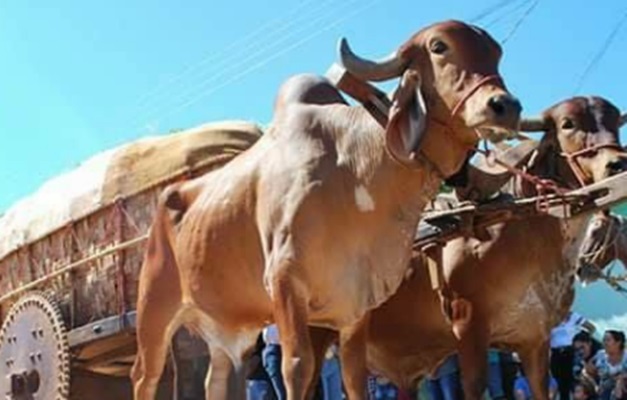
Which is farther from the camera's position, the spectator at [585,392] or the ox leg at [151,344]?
the spectator at [585,392]

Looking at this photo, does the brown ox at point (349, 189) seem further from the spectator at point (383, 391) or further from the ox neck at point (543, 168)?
the spectator at point (383, 391)

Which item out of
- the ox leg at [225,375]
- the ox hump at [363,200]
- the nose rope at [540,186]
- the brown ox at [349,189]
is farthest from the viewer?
the ox leg at [225,375]

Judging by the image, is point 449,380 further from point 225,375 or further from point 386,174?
point 386,174

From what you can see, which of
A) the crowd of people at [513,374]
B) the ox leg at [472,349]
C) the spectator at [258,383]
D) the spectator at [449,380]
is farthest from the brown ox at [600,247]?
the spectator at [258,383]

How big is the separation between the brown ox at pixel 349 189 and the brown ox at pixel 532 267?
1017 millimetres

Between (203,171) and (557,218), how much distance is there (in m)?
2.19

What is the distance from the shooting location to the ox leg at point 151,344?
6016 mm

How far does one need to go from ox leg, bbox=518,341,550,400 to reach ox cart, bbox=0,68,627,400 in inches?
29.1

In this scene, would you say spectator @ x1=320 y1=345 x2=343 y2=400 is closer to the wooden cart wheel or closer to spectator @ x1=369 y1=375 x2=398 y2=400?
spectator @ x1=369 y1=375 x2=398 y2=400

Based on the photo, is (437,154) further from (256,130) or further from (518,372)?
(518,372)

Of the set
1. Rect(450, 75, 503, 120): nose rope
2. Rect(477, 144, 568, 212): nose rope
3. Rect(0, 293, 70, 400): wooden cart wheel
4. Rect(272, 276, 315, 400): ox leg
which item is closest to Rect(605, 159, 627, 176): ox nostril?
Rect(477, 144, 568, 212): nose rope

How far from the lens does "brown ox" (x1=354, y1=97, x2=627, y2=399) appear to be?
6.05m

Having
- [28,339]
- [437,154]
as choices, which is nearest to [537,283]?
[437,154]

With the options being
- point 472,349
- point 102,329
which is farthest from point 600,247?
point 102,329
